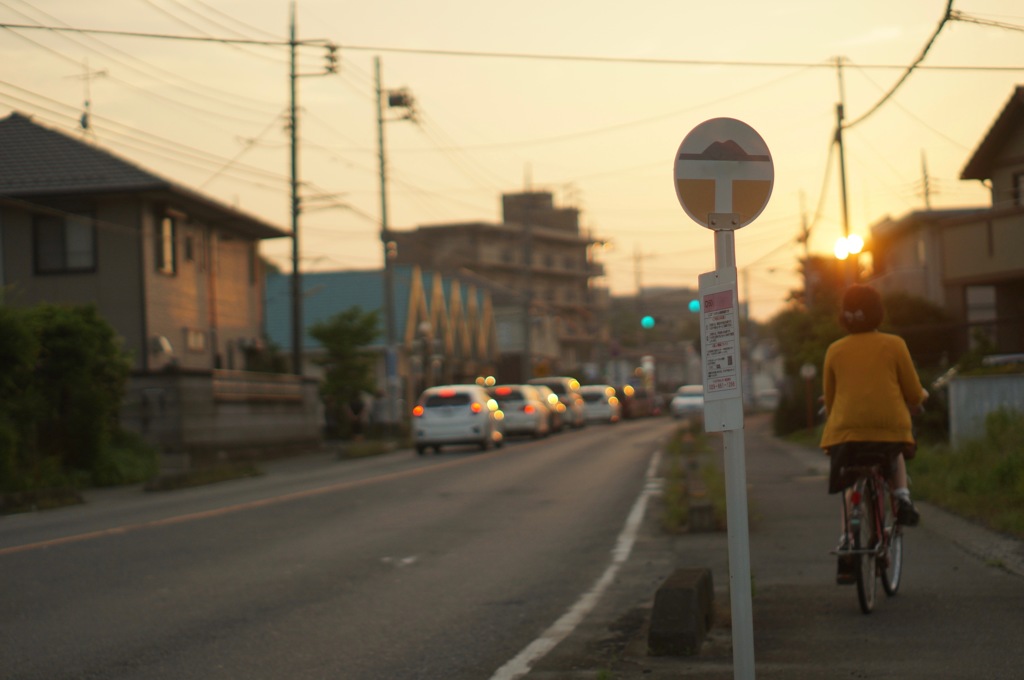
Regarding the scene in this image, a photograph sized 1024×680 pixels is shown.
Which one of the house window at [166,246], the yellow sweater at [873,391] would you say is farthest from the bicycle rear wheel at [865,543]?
the house window at [166,246]

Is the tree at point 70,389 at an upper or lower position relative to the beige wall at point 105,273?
lower

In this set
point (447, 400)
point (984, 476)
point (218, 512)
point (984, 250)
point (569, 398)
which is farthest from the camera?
point (569, 398)

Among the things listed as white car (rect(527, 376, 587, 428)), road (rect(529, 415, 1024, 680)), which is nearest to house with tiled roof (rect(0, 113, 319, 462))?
white car (rect(527, 376, 587, 428))

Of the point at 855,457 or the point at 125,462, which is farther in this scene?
the point at 125,462

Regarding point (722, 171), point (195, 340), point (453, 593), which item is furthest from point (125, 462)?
point (722, 171)

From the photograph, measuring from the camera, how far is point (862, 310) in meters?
7.37

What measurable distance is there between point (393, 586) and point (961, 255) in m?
24.9

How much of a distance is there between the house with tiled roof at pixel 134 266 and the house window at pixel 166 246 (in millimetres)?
30

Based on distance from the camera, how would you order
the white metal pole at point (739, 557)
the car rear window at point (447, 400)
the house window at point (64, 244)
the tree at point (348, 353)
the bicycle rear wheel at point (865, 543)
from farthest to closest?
1. the tree at point (348, 353)
2. the car rear window at point (447, 400)
3. the house window at point (64, 244)
4. the bicycle rear wheel at point (865, 543)
5. the white metal pole at point (739, 557)

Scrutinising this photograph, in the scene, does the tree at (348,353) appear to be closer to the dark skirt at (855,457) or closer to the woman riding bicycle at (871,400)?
the woman riding bicycle at (871,400)

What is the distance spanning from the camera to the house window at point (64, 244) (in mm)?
29375

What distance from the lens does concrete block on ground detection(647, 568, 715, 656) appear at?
623 cm

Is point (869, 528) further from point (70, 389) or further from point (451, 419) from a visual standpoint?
point (451, 419)

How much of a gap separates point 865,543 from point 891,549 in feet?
1.54
